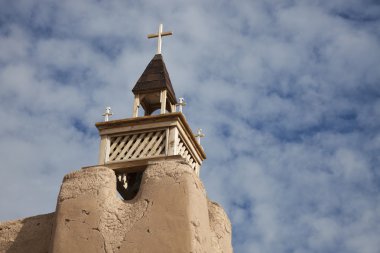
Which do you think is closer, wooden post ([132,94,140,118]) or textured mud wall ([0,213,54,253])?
textured mud wall ([0,213,54,253])

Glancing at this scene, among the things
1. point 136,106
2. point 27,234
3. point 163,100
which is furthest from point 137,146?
point 27,234

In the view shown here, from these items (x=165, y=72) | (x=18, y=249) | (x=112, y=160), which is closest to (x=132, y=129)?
(x=112, y=160)

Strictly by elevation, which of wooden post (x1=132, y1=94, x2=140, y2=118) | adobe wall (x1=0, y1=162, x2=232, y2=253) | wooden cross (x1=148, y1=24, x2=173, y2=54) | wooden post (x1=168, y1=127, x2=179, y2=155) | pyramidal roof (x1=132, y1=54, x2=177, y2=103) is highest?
wooden cross (x1=148, y1=24, x2=173, y2=54)

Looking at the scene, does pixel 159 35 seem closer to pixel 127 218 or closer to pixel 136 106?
pixel 136 106

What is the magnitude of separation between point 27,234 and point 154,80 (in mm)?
3386

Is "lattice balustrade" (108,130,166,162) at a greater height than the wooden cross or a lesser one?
lesser

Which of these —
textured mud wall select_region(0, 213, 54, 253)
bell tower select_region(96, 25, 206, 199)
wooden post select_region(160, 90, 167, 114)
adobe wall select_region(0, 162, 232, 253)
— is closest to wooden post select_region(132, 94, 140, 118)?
bell tower select_region(96, 25, 206, 199)

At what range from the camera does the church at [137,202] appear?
9758mm

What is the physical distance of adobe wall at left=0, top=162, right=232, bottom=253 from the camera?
9672mm

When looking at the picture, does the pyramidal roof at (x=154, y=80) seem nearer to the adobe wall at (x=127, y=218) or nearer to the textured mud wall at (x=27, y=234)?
the adobe wall at (x=127, y=218)

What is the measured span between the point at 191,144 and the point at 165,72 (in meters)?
1.50

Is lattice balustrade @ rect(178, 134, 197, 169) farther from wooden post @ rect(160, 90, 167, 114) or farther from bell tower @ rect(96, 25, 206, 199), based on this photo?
wooden post @ rect(160, 90, 167, 114)

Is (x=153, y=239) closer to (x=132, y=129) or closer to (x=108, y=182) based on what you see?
(x=108, y=182)

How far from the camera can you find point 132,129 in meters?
11.3
